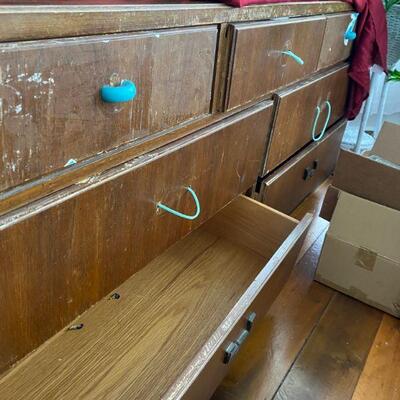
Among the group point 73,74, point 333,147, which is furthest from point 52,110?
point 333,147

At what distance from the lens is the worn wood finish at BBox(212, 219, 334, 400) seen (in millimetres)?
858

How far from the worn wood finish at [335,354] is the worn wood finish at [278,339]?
0.06 ft

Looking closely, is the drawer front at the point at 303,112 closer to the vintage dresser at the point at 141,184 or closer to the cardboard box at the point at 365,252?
the vintage dresser at the point at 141,184

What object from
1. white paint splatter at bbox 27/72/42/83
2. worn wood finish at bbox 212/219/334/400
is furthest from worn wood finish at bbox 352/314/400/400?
white paint splatter at bbox 27/72/42/83

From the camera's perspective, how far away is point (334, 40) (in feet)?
3.78

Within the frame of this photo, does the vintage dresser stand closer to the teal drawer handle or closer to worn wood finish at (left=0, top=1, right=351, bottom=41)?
worn wood finish at (left=0, top=1, right=351, bottom=41)

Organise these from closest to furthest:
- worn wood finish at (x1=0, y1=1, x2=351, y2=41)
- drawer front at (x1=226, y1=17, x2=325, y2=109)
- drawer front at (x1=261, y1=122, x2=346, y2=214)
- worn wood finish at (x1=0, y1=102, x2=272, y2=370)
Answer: worn wood finish at (x1=0, y1=1, x2=351, y2=41), worn wood finish at (x1=0, y1=102, x2=272, y2=370), drawer front at (x1=226, y1=17, x2=325, y2=109), drawer front at (x1=261, y1=122, x2=346, y2=214)

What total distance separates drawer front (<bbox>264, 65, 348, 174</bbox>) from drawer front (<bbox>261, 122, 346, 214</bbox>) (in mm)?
33

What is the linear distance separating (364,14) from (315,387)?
0.98 m

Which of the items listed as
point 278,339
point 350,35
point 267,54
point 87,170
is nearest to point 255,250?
point 278,339

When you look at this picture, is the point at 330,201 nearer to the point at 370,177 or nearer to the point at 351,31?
the point at 370,177

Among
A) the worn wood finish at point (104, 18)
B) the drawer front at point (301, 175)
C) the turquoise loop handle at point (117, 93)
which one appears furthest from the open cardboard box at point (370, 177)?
the turquoise loop handle at point (117, 93)

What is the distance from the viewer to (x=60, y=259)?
1.88 ft

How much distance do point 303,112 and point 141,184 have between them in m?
0.63
